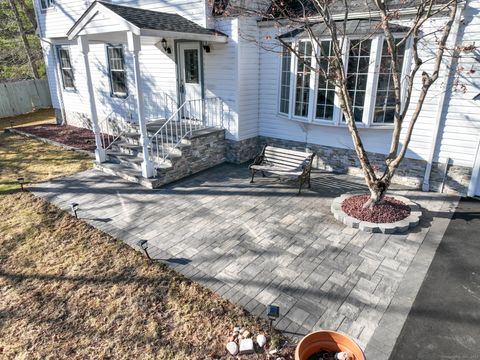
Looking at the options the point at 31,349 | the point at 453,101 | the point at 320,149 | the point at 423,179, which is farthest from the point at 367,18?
the point at 31,349

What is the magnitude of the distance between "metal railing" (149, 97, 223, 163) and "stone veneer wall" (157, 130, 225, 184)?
10.7 inches

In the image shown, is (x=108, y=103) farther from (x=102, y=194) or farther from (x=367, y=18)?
(x=367, y=18)

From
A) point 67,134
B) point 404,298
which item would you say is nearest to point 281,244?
point 404,298

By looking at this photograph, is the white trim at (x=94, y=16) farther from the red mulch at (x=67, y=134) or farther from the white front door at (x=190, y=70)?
the red mulch at (x=67, y=134)

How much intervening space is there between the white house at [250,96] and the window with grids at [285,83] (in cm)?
2

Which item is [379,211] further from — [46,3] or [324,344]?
[46,3]

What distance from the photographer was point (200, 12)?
786 centimetres

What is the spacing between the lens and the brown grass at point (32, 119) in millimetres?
14666

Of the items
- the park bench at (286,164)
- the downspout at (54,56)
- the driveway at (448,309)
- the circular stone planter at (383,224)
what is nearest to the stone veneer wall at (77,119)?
the downspout at (54,56)

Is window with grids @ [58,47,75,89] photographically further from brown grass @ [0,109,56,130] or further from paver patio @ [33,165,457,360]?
paver patio @ [33,165,457,360]

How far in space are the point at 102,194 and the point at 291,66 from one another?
5166 millimetres

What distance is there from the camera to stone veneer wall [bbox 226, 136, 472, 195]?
6344 mm

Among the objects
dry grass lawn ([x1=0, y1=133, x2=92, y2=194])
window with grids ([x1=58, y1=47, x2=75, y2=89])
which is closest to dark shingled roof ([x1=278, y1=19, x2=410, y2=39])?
dry grass lawn ([x1=0, y1=133, x2=92, y2=194])

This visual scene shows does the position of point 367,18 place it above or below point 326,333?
above
